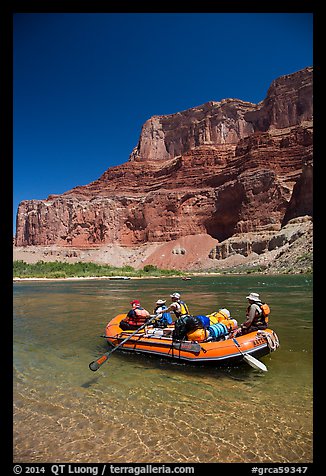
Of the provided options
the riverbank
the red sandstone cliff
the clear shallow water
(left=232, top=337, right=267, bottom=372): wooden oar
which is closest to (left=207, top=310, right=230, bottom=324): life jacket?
the clear shallow water

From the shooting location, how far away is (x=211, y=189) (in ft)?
257

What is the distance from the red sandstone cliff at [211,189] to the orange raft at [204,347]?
56117 mm

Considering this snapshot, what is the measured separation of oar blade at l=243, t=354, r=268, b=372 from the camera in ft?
21.0

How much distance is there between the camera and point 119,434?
4.39 metres

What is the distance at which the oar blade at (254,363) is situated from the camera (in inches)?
252

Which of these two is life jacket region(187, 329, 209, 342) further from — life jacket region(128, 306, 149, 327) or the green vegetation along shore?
the green vegetation along shore

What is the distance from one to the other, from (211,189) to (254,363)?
73.8 metres

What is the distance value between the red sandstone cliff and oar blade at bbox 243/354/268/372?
5685 cm

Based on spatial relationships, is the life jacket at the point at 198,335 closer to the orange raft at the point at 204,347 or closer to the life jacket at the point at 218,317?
the orange raft at the point at 204,347

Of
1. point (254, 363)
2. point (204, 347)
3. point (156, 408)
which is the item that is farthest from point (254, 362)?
point (156, 408)

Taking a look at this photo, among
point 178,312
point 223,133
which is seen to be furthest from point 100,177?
point 178,312
